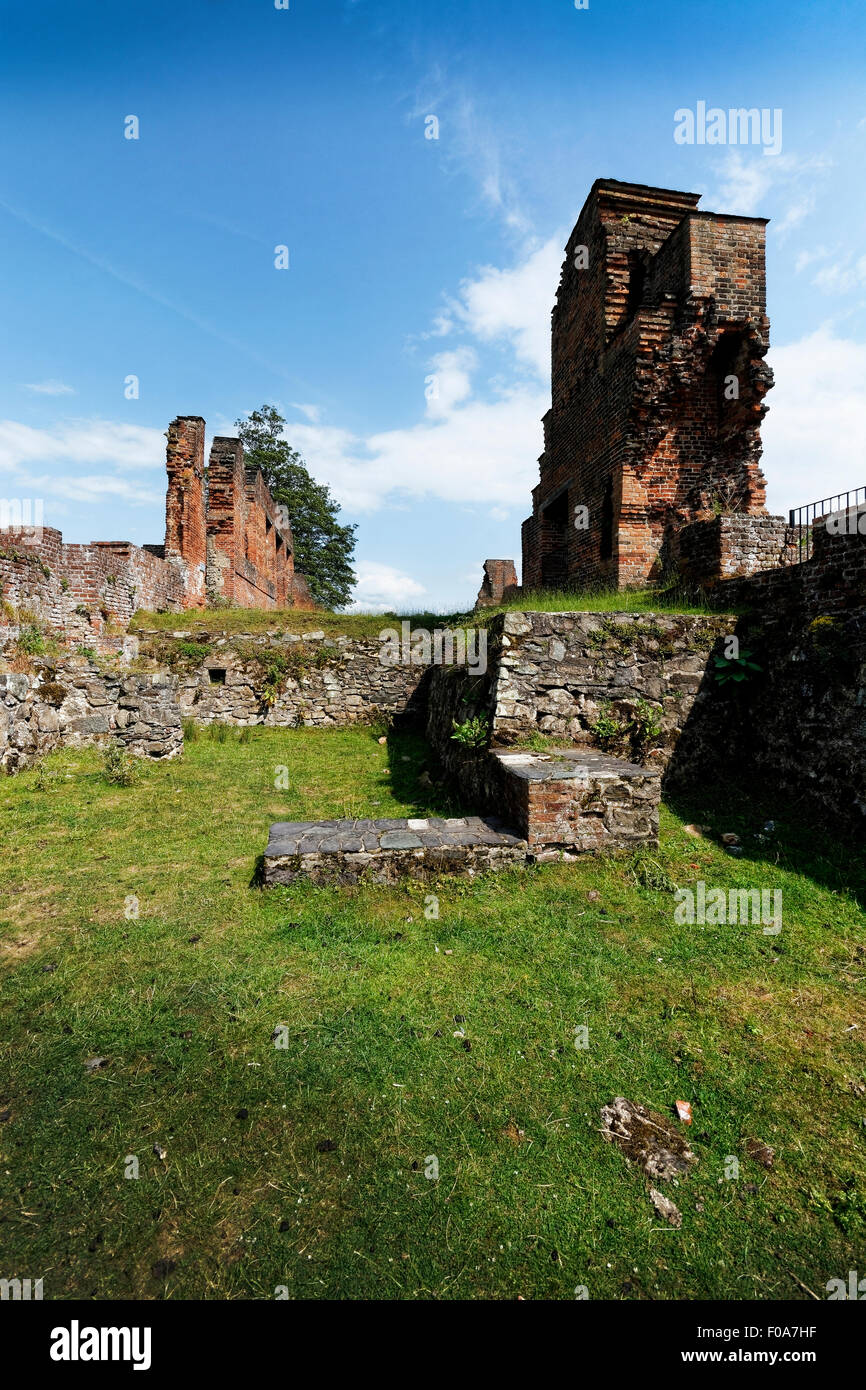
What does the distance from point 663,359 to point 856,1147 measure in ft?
37.3

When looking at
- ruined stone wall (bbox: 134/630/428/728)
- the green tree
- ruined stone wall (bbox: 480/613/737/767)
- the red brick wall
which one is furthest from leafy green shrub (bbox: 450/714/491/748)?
the green tree

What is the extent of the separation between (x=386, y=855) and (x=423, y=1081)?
2.01 meters

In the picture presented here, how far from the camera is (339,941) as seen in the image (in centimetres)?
377

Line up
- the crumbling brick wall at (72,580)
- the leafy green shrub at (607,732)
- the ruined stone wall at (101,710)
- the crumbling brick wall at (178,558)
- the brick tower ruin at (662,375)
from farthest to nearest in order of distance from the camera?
the crumbling brick wall at (178,558)
the crumbling brick wall at (72,580)
the brick tower ruin at (662,375)
the ruined stone wall at (101,710)
the leafy green shrub at (607,732)

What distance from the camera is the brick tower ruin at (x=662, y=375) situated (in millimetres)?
9883

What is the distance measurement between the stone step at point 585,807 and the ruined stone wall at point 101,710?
23.0ft

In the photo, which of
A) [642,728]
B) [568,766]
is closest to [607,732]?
[642,728]

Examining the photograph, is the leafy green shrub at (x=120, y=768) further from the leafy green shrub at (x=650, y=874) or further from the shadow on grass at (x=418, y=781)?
the leafy green shrub at (x=650, y=874)

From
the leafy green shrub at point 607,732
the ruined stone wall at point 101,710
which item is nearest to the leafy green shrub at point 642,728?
the leafy green shrub at point 607,732

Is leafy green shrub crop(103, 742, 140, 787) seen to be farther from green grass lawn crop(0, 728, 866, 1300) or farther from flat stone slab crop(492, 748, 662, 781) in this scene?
flat stone slab crop(492, 748, 662, 781)

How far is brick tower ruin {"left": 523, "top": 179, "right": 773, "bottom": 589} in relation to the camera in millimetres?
9883

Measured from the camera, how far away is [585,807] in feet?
15.7

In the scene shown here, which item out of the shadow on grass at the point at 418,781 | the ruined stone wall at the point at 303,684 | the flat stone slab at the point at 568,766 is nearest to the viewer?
the flat stone slab at the point at 568,766

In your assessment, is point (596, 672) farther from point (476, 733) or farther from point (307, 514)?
point (307, 514)
